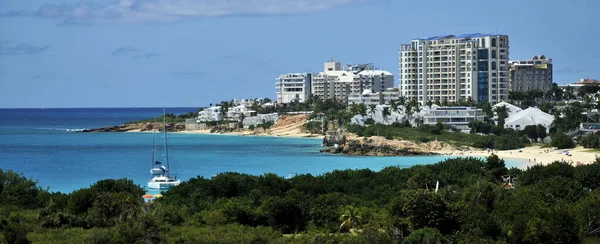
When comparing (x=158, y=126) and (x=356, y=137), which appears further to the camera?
(x=158, y=126)

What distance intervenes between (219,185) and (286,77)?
130 metres

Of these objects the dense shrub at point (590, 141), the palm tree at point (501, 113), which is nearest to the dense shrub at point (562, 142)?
the dense shrub at point (590, 141)

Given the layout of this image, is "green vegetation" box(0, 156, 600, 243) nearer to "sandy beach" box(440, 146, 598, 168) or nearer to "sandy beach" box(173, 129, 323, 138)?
"sandy beach" box(440, 146, 598, 168)

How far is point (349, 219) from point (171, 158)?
2263 inches

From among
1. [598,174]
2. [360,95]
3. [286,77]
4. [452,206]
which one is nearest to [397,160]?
[598,174]

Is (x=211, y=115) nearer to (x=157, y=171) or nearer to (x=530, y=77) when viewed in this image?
(x=530, y=77)

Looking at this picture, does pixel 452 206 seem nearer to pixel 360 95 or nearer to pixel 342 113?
pixel 342 113

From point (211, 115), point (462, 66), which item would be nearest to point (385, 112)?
point (462, 66)

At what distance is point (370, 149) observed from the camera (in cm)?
9256

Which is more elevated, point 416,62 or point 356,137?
point 416,62

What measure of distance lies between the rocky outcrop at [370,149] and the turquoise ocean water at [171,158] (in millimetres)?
2747

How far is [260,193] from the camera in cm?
4231

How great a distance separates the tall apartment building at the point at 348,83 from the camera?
6467 inches

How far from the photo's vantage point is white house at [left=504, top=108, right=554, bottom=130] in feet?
343
